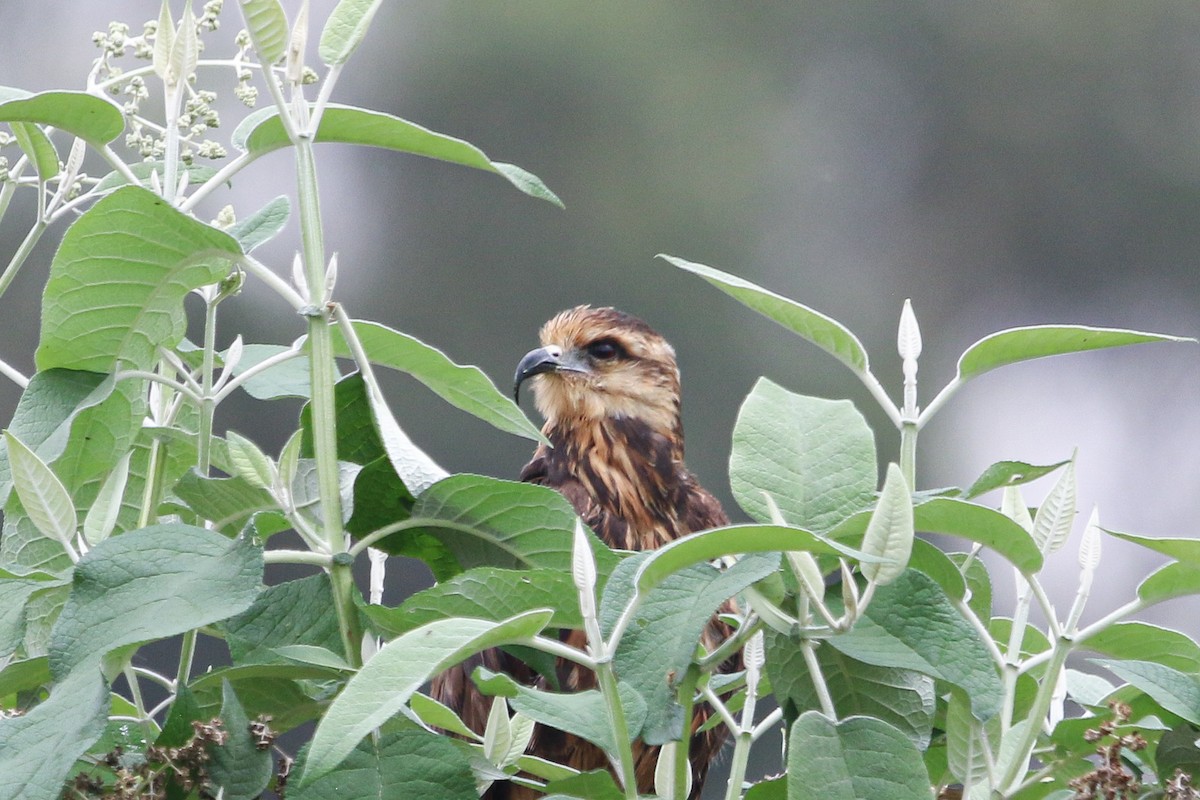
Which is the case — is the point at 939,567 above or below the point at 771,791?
above

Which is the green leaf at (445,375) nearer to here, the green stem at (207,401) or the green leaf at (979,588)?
the green stem at (207,401)

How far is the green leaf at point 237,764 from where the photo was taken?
71 centimetres

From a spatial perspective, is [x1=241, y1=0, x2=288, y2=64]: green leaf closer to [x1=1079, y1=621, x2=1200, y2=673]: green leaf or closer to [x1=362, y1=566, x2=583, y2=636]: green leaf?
[x1=362, y1=566, x2=583, y2=636]: green leaf

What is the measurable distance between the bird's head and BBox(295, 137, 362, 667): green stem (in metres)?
1.62

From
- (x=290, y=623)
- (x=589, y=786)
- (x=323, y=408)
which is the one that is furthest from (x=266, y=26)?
(x=589, y=786)

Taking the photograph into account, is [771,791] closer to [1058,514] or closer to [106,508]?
[1058,514]

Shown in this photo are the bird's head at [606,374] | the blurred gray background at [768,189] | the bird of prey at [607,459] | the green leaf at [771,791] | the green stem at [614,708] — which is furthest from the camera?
the blurred gray background at [768,189]

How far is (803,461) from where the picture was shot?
0.77m

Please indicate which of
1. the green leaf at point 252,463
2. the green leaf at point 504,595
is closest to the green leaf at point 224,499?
the green leaf at point 252,463

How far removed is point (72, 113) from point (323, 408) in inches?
8.2

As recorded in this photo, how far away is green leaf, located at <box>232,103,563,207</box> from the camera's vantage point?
0.78m

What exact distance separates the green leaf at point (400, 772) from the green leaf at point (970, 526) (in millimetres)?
197

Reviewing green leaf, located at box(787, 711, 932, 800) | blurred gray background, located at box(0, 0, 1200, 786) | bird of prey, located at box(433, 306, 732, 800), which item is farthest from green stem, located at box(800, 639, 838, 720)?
blurred gray background, located at box(0, 0, 1200, 786)

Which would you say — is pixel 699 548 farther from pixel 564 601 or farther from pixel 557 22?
pixel 557 22
